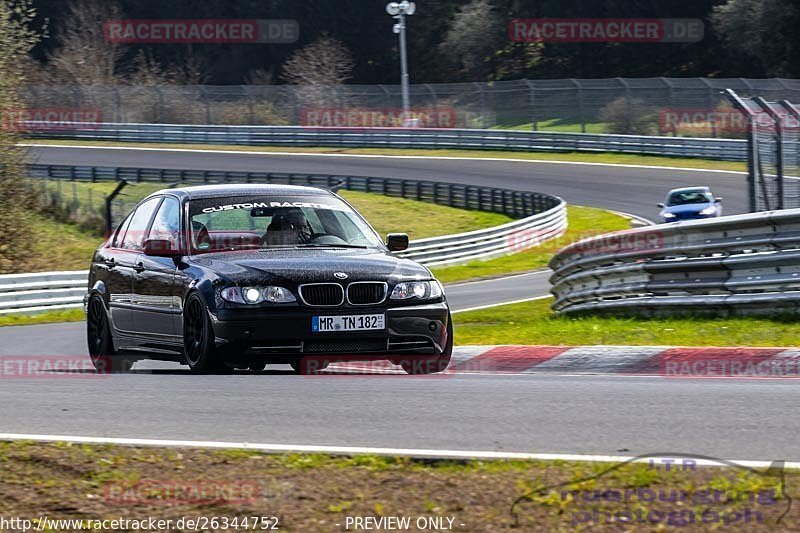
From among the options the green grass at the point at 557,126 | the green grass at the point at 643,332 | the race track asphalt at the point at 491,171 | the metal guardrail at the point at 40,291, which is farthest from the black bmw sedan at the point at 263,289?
the green grass at the point at 557,126

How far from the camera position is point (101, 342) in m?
10.9

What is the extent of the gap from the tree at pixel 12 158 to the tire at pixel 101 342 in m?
21.6

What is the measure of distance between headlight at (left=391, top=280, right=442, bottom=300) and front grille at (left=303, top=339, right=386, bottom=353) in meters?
0.35

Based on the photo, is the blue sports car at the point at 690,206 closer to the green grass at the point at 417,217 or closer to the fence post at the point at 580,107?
the green grass at the point at 417,217

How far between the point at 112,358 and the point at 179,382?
2555 mm

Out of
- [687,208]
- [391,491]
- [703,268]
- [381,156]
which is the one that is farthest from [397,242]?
[381,156]

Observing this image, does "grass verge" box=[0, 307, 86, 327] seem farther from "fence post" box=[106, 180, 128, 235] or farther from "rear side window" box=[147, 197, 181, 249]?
"rear side window" box=[147, 197, 181, 249]

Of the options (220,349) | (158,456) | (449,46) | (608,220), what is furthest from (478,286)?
(449,46)

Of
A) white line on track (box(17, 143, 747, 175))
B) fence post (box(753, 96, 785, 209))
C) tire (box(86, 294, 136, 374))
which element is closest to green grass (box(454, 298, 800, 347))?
fence post (box(753, 96, 785, 209))

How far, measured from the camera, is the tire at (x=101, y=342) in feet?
35.2

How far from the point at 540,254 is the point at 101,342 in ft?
72.0

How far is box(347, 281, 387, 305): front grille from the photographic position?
8.91m

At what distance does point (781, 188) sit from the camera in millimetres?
12492

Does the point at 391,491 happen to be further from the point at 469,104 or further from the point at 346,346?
the point at 469,104
